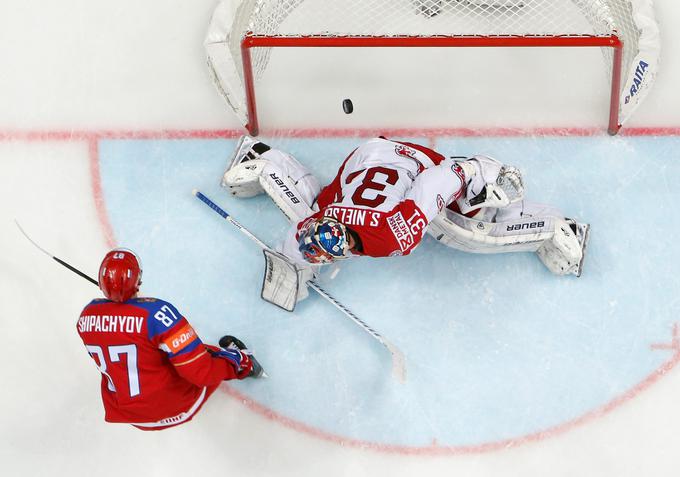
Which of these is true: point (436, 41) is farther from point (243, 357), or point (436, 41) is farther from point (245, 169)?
point (243, 357)

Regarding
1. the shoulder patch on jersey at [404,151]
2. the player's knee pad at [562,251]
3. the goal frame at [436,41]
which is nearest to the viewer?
the goal frame at [436,41]

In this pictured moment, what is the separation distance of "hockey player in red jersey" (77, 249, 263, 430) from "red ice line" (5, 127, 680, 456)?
0.72m

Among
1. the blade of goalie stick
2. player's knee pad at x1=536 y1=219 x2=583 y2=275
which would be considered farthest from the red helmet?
player's knee pad at x1=536 y1=219 x2=583 y2=275

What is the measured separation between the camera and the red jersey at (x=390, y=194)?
3656 mm

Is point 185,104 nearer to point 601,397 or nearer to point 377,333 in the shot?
point 377,333

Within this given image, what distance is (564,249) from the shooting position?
166 inches

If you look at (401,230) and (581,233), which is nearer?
(401,230)

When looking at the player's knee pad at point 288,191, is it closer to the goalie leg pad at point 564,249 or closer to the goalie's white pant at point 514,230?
the goalie's white pant at point 514,230

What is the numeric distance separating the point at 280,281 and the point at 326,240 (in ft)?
2.79

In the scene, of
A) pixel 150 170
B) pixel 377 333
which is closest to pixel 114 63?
pixel 150 170

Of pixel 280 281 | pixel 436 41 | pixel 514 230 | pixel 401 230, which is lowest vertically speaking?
pixel 280 281

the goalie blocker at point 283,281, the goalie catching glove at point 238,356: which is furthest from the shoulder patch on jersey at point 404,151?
the goalie catching glove at point 238,356

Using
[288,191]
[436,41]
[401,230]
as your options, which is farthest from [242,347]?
[436,41]

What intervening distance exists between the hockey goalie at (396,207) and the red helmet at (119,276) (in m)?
0.74
